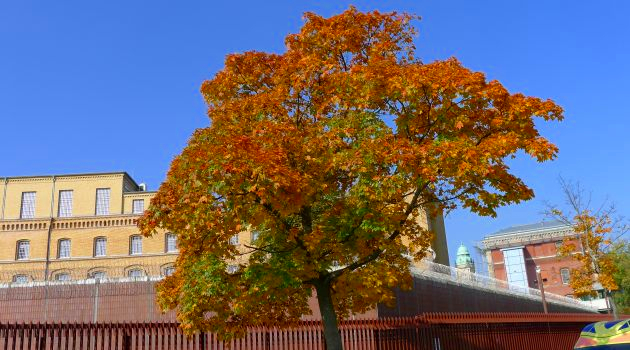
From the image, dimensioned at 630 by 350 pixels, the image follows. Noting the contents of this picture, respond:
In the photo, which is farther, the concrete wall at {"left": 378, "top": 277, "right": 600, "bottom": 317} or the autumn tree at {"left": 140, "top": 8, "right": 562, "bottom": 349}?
the concrete wall at {"left": 378, "top": 277, "right": 600, "bottom": 317}

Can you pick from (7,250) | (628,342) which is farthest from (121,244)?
(628,342)

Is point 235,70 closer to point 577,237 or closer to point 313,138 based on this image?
point 313,138

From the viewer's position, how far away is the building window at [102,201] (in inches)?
2115

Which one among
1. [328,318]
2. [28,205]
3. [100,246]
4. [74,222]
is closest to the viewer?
[328,318]

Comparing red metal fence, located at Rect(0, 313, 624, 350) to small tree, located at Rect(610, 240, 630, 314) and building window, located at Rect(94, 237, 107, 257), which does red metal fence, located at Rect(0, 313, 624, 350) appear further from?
small tree, located at Rect(610, 240, 630, 314)

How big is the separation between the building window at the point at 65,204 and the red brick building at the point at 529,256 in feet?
178

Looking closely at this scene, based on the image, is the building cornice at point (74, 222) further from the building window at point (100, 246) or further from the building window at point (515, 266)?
the building window at point (515, 266)

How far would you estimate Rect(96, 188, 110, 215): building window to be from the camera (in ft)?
176

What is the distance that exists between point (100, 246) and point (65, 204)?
5.69 meters

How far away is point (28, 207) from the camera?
54156 mm

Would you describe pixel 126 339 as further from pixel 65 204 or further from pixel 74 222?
pixel 65 204

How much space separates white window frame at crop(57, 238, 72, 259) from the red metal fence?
3639 centimetres

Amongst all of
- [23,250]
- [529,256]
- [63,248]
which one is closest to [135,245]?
[63,248]

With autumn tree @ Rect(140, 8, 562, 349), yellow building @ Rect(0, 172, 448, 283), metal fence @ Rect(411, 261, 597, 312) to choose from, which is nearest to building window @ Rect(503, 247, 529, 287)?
yellow building @ Rect(0, 172, 448, 283)
